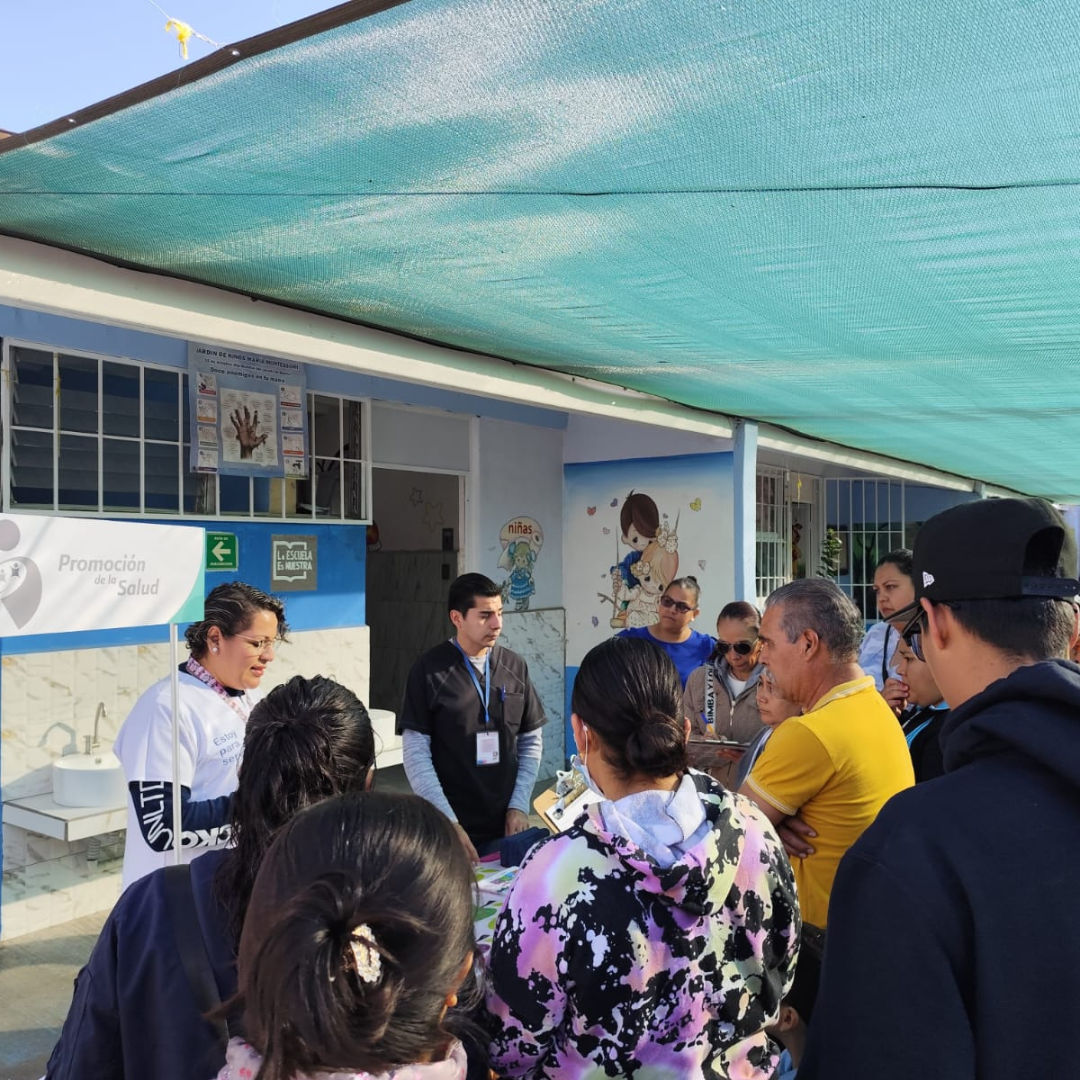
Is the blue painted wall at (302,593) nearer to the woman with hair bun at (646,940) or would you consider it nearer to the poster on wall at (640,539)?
the poster on wall at (640,539)

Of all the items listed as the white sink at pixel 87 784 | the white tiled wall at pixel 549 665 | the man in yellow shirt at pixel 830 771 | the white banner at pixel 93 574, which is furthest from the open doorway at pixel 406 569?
the man in yellow shirt at pixel 830 771

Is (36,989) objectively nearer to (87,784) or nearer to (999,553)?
(87,784)

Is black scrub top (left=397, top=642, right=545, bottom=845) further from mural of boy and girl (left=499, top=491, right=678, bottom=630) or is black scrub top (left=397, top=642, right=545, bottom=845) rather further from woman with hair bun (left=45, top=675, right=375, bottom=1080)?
mural of boy and girl (left=499, top=491, right=678, bottom=630)

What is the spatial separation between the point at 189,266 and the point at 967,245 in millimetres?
2564

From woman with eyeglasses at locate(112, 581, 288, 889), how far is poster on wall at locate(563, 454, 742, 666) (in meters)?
4.43

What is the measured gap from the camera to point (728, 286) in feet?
11.0

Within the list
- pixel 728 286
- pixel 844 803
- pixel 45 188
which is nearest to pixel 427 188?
pixel 45 188

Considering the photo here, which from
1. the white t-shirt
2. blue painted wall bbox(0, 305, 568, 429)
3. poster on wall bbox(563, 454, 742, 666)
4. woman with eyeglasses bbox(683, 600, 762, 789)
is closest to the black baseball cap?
the white t-shirt

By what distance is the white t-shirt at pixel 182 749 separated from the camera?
238 cm

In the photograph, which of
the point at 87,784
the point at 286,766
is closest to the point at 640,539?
the point at 87,784

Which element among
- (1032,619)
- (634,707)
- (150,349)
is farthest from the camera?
(150,349)

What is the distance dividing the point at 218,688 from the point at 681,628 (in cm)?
282

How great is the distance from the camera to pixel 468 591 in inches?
141

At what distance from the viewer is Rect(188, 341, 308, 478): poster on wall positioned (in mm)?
5281
